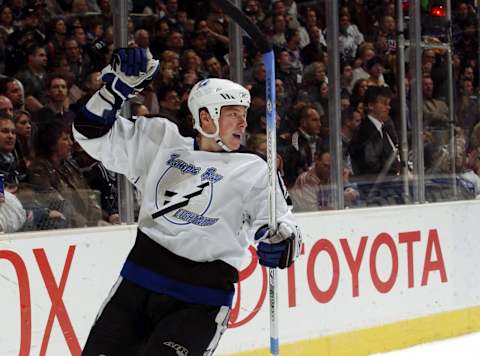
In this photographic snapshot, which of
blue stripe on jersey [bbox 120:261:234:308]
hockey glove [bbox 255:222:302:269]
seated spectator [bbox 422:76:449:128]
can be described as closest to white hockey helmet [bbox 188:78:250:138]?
hockey glove [bbox 255:222:302:269]

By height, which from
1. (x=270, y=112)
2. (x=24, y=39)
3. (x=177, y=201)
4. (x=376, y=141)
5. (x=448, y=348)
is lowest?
(x=448, y=348)

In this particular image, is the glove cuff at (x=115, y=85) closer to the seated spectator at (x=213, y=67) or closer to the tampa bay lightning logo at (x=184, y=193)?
the tampa bay lightning logo at (x=184, y=193)

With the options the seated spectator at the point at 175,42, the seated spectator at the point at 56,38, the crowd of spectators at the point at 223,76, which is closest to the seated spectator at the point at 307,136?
the crowd of spectators at the point at 223,76

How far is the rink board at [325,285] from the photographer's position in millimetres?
3955

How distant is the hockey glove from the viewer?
303 cm

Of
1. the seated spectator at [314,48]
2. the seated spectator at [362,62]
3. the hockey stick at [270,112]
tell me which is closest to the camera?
the hockey stick at [270,112]

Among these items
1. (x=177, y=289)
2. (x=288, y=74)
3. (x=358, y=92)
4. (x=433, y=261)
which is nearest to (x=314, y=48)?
(x=288, y=74)


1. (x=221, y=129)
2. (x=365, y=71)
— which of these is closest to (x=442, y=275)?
(x=365, y=71)

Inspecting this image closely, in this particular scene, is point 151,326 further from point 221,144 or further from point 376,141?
point 376,141

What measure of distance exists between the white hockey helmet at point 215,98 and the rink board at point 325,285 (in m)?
1.12

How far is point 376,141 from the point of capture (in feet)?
18.7

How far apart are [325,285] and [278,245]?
86.5 inches

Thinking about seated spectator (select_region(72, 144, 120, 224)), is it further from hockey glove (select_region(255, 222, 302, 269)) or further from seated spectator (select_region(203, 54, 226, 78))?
hockey glove (select_region(255, 222, 302, 269))

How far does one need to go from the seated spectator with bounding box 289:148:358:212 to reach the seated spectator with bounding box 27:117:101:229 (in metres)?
1.27
